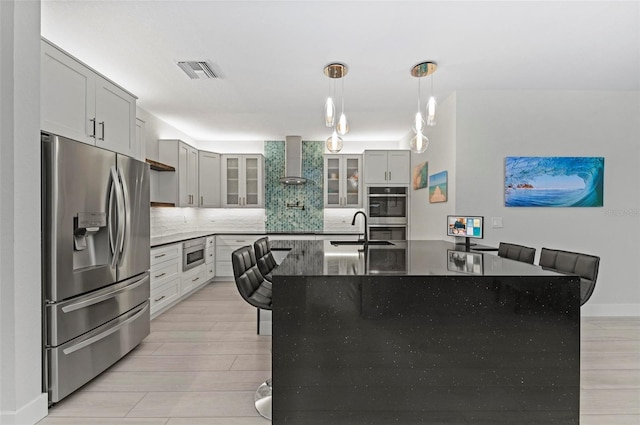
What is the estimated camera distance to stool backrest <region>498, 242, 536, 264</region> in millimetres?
2504

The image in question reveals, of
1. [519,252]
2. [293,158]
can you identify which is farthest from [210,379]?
[293,158]

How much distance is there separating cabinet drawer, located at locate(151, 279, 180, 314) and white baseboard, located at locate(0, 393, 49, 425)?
1.71m

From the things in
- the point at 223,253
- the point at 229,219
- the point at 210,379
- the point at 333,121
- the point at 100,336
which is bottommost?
the point at 210,379

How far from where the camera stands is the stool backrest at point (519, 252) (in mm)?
2504

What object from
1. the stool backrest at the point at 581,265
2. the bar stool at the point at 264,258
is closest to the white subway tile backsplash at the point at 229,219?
the bar stool at the point at 264,258

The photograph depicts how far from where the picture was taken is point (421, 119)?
291 cm

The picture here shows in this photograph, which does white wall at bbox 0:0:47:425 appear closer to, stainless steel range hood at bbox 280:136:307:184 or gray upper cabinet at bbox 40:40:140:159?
gray upper cabinet at bbox 40:40:140:159

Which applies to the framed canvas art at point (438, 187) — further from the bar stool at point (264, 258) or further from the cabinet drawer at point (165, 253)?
the cabinet drawer at point (165, 253)

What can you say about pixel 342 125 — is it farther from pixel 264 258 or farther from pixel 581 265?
pixel 581 265

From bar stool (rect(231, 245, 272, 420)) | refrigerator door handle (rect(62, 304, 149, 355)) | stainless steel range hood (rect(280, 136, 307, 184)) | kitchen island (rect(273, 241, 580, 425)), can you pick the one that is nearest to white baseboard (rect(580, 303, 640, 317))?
kitchen island (rect(273, 241, 580, 425))

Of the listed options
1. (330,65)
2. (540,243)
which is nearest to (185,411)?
(330,65)

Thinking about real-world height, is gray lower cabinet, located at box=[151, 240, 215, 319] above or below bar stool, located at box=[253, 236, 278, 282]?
below

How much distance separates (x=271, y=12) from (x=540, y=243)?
146 inches

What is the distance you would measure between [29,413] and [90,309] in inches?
24.6
